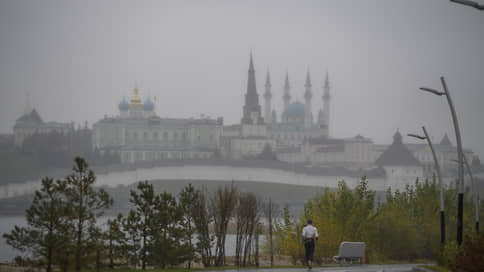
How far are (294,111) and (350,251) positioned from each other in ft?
339

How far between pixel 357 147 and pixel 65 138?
35.5 m

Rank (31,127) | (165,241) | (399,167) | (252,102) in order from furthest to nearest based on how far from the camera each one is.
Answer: (252,102) < (31,127) < (399,167) < (165,241)

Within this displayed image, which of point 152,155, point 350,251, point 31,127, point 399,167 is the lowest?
point 350,251

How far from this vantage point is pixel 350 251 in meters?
12.9

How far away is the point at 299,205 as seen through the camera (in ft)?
211

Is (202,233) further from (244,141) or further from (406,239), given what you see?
(244,141)

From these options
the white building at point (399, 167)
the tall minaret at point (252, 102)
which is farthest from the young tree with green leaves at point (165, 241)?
the tall minaret at point (252, 102)

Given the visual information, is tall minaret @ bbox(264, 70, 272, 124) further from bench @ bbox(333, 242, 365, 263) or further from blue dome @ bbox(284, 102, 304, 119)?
bench @ bbox(333, 242, 365, 263)

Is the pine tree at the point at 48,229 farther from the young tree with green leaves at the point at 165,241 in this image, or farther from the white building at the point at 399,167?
the white building at the point at 399,167

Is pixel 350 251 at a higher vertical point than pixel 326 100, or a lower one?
lower

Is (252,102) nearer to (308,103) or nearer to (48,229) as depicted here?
(308,103)

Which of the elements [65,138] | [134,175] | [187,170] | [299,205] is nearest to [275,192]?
[299,205]

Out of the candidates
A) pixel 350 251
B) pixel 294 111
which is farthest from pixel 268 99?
pixel 350 251

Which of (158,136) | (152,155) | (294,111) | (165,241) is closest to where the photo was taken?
(165,241)
